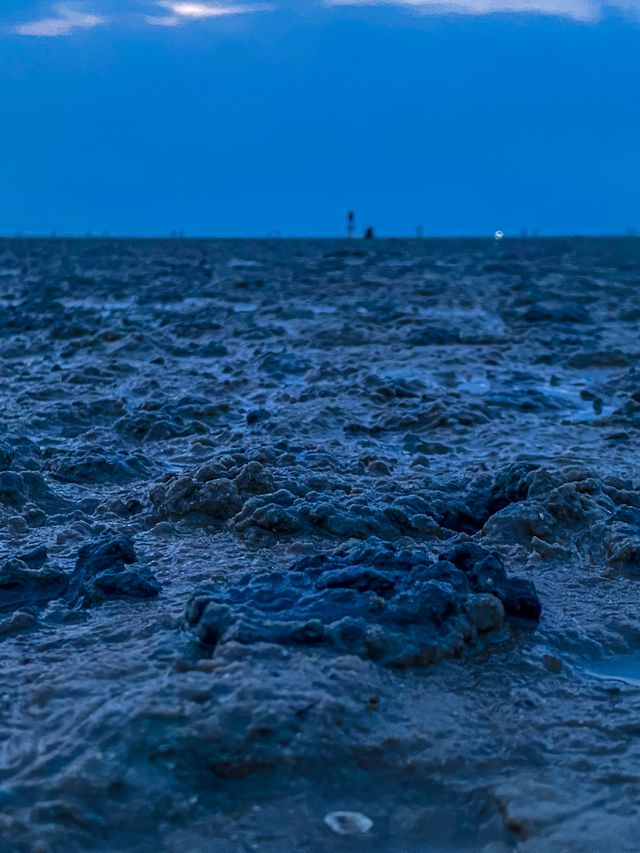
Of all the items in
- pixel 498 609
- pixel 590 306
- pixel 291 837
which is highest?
pixel 590 306

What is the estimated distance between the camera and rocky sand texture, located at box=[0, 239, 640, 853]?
1879 mm

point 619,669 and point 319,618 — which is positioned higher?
point 319,618

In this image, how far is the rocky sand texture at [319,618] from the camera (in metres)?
1.88

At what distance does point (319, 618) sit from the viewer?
2488 mm

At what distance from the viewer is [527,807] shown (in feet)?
6.13

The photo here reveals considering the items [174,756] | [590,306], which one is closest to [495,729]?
[174,756]

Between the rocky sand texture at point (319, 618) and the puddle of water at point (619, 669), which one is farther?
the puddle of water at point (619, 669)

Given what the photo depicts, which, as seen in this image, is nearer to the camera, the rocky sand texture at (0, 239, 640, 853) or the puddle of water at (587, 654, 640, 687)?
the rocky sand texture at (0, 239, 640, 853)

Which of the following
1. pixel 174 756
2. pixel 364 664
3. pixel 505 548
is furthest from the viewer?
pixel 505 548

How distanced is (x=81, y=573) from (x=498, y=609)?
4.02 feet

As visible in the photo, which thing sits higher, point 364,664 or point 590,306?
point 590,306

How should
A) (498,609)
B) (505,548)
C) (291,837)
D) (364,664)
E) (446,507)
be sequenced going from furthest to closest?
1. (446,507)
2. (505,548)
3. (498,609)
4. (364,664)
5. (291,837)

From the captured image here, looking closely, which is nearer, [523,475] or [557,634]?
[557,634]

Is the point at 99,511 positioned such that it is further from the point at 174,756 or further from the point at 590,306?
the point at 590,306
